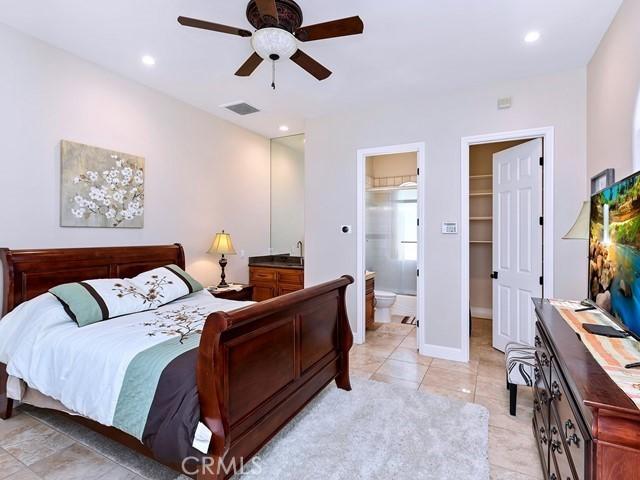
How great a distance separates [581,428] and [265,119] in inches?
169

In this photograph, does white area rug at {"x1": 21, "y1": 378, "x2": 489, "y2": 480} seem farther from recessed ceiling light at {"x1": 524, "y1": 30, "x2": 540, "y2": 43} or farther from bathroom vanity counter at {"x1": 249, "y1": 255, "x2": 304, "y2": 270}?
recessed ceiling light at {"x1": 524, "y1": 30, "x2": 540, "y2": 43}

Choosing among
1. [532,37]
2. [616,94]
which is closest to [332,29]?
[532,37]

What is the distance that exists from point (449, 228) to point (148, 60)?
330 centimetres

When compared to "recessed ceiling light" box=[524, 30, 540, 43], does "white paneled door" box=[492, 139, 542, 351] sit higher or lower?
lower

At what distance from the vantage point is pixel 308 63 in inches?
91.0

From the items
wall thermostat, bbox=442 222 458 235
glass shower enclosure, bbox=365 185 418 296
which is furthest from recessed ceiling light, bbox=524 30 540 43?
glass shower enclosure, bbox=365 185 418 296

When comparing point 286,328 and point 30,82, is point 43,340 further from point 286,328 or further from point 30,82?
point 30,82

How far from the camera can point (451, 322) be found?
3508 millimetres

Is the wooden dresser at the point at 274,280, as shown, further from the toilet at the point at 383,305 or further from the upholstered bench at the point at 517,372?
the upholstered bench at the point at 517,372

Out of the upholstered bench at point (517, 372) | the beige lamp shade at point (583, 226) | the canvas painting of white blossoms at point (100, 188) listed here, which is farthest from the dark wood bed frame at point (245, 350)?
the beige lamp shade at point (583, 226)

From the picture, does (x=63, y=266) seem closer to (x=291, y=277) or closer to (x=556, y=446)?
(x=291, y=277)

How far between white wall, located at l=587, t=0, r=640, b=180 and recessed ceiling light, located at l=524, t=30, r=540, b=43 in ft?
1.46

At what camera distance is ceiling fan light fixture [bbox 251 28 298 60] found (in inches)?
77.4

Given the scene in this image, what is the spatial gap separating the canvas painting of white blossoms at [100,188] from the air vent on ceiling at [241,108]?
1.22 metres
